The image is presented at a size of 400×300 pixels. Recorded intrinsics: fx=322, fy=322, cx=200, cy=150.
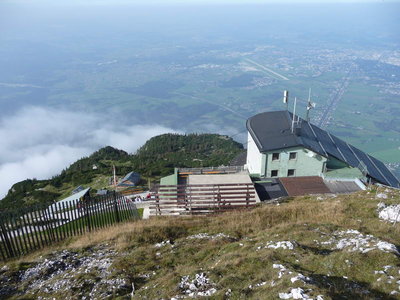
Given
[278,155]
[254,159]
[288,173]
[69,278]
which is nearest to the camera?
[69,278]

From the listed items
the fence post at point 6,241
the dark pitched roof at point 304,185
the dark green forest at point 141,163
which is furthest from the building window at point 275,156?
the dark green forest at point 141,163

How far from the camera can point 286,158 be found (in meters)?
32.0

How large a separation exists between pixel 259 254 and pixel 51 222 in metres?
11.1

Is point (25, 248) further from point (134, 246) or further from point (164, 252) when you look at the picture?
point (164, 252)

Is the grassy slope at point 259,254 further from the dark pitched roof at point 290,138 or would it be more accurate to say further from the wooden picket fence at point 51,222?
the dark pitched roof at point 290,138

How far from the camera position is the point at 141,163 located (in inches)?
3588

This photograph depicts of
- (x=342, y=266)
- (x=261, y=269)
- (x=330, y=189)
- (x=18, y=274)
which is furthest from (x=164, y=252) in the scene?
(x=330, y=189)

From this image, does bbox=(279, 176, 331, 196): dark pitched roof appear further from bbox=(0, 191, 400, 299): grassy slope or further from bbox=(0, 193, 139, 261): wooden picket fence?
bbox=(0, 193, 139, 261): wooden picket fence

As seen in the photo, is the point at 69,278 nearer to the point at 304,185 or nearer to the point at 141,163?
the point at 304,185

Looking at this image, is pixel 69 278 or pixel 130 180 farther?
pixel 130 180

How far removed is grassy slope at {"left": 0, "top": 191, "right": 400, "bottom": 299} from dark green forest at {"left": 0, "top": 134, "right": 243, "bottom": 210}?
166 feet

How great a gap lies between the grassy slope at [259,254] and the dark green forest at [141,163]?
166ft

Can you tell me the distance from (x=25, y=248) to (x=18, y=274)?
9.74 ft

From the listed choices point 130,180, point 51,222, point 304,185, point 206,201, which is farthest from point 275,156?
A: point 130,180
